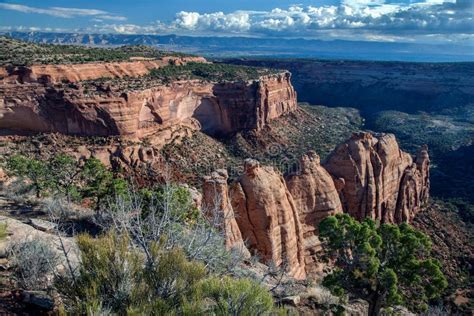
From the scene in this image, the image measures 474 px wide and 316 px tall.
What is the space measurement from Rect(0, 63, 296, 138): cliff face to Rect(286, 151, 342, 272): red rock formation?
3239 centimetres

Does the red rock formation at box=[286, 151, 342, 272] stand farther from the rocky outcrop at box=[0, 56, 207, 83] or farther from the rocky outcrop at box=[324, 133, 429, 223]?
→ the rocky outcrop at box=[0, 56, 207, 83]

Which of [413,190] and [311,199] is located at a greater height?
[311,199]

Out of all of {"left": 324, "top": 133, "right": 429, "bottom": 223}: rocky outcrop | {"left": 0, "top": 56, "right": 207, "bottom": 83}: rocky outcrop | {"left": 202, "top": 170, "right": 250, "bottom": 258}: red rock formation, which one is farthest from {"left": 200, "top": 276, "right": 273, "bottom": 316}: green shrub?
{"left": 0, "top": 56, "right": 207, "bottom": 83}: rocky outcrop

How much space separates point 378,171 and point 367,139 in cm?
307

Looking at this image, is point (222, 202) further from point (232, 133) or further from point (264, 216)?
point (232, 133)

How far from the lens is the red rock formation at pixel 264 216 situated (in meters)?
26.4

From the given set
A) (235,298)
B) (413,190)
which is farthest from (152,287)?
(413,190)

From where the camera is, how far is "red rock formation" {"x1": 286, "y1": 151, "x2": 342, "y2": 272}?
3083 centimetres

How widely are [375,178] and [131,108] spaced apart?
3438 cm

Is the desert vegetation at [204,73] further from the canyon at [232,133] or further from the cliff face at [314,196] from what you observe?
the cliff face at [314,196]

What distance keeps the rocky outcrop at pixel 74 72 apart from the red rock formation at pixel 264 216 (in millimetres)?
38712

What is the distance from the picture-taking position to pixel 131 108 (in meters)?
57.7

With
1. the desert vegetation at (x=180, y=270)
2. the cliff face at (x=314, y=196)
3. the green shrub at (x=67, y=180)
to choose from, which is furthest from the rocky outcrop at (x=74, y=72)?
the desert vegetation at (x=180, y=270)

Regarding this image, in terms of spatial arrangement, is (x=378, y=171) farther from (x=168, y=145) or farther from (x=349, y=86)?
(x=349, y=86)
